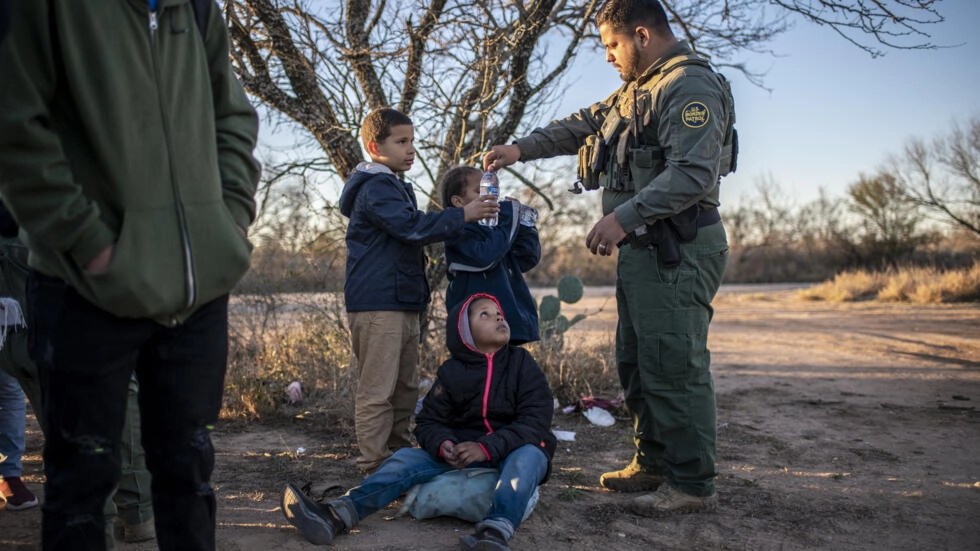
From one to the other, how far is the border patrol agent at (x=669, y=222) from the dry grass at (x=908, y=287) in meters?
15.2

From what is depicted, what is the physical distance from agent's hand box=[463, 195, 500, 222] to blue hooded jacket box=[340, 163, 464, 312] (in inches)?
2.0

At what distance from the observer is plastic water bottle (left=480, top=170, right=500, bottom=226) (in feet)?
12.9

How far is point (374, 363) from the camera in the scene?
4.10m

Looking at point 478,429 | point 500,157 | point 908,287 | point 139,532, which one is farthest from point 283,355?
point 908,287

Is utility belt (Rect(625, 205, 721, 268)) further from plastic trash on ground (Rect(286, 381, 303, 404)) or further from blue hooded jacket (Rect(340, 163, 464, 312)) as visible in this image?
plastic trash on ground (Rect(286, 381, 303, 404))

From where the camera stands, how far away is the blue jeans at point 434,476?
321 cm

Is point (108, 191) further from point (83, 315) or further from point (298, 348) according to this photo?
point (298, 348)

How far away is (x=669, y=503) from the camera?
3604mm

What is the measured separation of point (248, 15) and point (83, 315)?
14.1 ft

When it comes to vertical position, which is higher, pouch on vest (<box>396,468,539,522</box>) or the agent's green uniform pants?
the agent's green uniform pants

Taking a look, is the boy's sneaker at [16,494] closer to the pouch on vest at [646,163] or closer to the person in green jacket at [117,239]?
the person in green jacket at [117,239]

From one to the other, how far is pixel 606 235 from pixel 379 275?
4.16 feet

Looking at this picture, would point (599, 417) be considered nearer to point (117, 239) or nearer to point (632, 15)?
point (632, 15)

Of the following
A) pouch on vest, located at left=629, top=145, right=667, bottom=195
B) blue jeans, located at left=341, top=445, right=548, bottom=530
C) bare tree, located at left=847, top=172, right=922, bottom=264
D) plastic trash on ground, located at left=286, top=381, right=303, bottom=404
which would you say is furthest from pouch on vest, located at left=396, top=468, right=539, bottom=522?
bare tree, located at left=847, top=172, right=922, bottom=264
